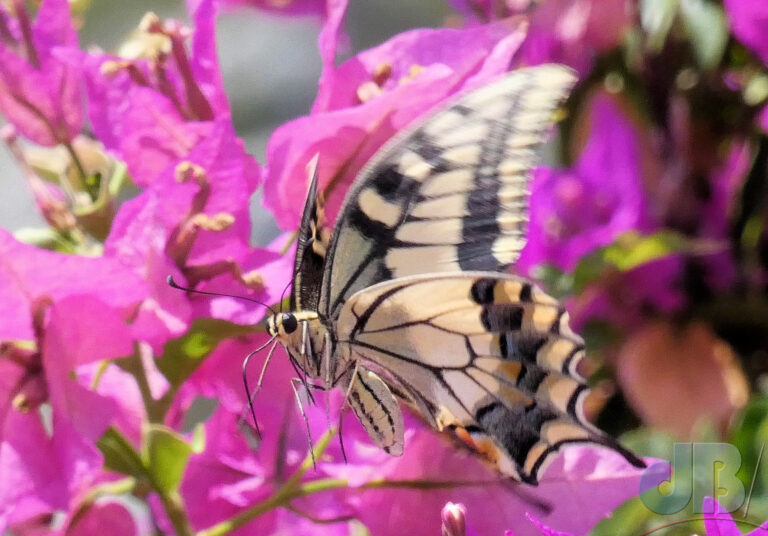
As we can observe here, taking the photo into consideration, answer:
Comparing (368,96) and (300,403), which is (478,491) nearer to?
(300,403)

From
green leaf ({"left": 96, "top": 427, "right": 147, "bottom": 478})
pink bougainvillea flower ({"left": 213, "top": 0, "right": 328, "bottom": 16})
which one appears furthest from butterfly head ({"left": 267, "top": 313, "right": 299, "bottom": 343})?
pink bougainvillea flower ({"left": 213, "top": 0, "right": 328, "bottom": 16})

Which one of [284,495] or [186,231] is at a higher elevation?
[186,231]

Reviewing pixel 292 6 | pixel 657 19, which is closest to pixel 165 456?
pixel 657 19

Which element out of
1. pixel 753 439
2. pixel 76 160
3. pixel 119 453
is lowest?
pixel 753 439

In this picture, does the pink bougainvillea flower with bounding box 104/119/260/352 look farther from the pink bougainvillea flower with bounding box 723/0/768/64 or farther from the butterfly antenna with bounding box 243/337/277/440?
the pink bougainvillea flower with bounding box 723/0/768/64

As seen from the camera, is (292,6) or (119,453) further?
(292,6)

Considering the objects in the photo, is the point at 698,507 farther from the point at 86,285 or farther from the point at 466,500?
the point at 86,285

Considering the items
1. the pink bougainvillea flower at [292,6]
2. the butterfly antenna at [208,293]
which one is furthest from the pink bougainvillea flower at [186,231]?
the pink bougainvillea flower at [292,6]
